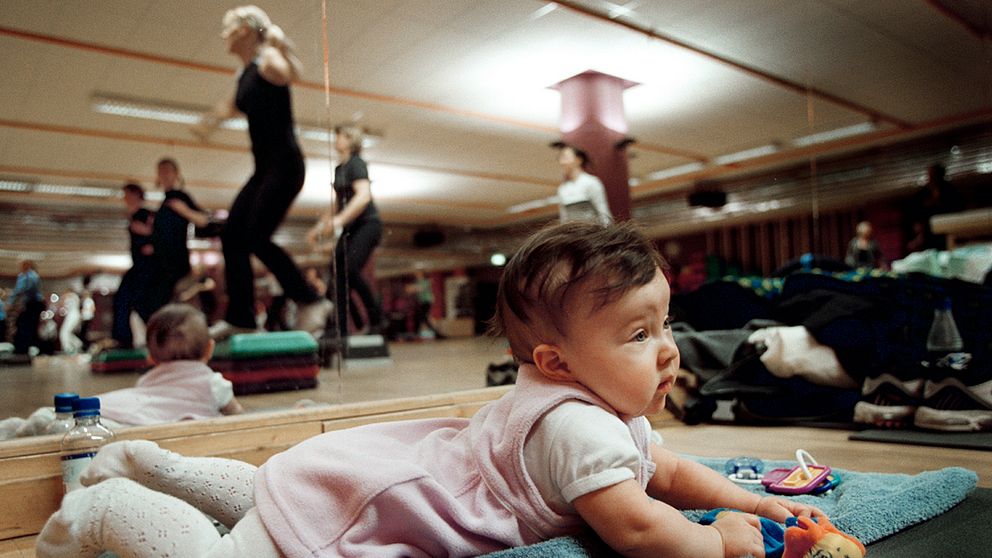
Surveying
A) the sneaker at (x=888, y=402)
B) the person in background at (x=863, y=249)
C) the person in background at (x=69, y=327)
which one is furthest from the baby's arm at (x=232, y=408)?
the person in background at (x=863, y=249)

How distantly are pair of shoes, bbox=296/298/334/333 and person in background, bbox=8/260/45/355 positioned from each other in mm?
701

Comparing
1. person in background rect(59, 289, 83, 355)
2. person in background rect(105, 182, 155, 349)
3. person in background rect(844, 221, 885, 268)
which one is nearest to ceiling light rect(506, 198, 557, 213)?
person in background rect(105, 182, 155, 349)

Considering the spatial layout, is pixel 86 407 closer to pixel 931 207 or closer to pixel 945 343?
pixel 945 343

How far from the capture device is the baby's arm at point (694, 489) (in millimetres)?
875

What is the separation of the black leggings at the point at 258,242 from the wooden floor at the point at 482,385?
14.8 inches

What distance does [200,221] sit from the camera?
2205 mm

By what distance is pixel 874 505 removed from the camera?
899 mm

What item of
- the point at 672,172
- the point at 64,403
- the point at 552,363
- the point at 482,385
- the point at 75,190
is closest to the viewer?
the point at 552,363

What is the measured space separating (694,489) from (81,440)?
1007 millimetres

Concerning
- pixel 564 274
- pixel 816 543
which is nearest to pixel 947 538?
pixel 816 543

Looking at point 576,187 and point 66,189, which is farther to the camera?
point 576,187

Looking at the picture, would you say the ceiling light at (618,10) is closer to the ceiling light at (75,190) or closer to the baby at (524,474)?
the baby at (524,474)

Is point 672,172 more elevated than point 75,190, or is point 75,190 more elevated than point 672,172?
→ point 672,172

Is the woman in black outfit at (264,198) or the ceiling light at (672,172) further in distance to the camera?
the ceiling light at (672,172)
